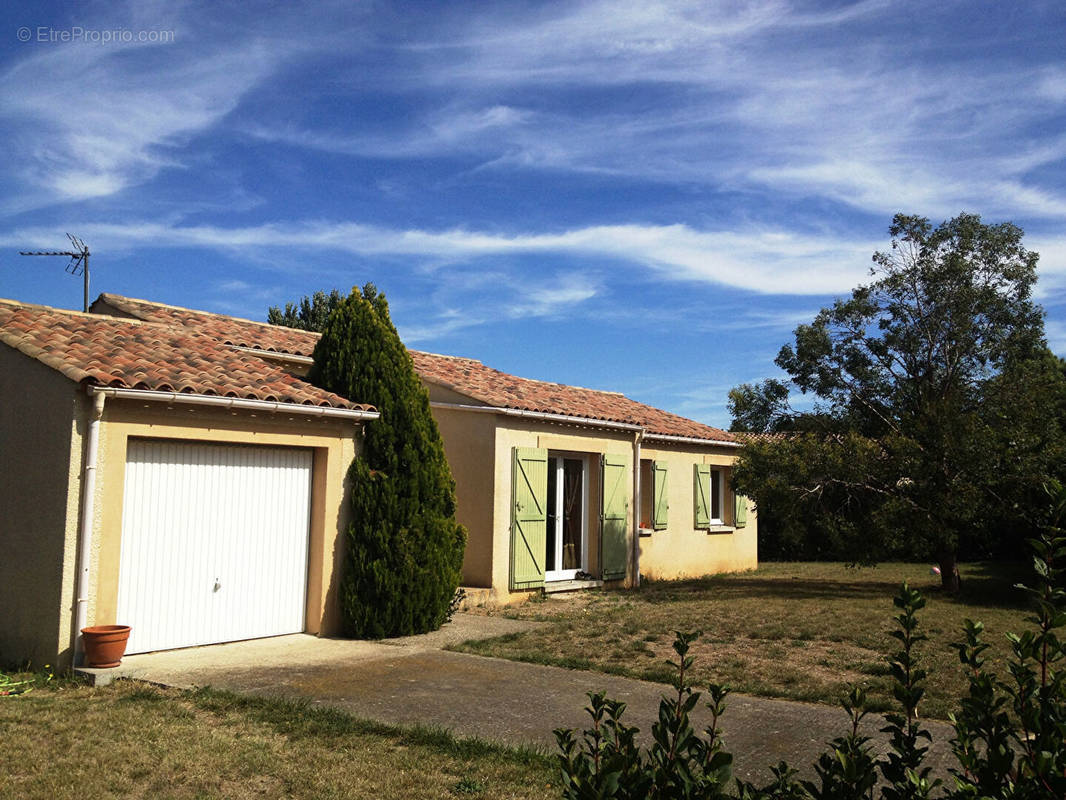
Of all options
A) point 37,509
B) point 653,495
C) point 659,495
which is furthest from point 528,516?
point 37,509

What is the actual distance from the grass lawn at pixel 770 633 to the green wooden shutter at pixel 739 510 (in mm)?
2564

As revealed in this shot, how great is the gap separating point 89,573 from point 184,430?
59.4 inches

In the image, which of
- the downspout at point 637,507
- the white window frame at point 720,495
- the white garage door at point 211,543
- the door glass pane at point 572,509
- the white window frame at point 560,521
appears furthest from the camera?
the white window frame at point 720,495

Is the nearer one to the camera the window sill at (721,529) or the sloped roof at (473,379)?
the sloped roof at (473,379)

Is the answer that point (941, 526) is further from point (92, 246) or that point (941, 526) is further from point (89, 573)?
point (92, 246)

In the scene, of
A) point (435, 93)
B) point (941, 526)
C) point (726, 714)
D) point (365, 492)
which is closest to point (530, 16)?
point (435, 93)

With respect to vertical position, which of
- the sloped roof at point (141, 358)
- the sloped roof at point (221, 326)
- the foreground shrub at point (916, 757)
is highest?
the sloped roof at point (221, 326)

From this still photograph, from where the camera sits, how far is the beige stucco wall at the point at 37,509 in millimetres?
7082

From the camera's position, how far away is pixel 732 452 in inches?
715

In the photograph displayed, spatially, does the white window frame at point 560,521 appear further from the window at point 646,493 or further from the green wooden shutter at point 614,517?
the window at point 646,493

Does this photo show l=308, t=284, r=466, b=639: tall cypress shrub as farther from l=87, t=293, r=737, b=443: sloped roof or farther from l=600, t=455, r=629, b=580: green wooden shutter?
l=600, t=455, r=629, b=580: green wooden shutter

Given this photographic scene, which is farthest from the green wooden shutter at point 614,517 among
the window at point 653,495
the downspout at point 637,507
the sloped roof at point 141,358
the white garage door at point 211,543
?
the white garage door at point 211,543

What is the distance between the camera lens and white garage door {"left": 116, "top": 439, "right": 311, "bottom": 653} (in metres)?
7.70

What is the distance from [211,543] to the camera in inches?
324
